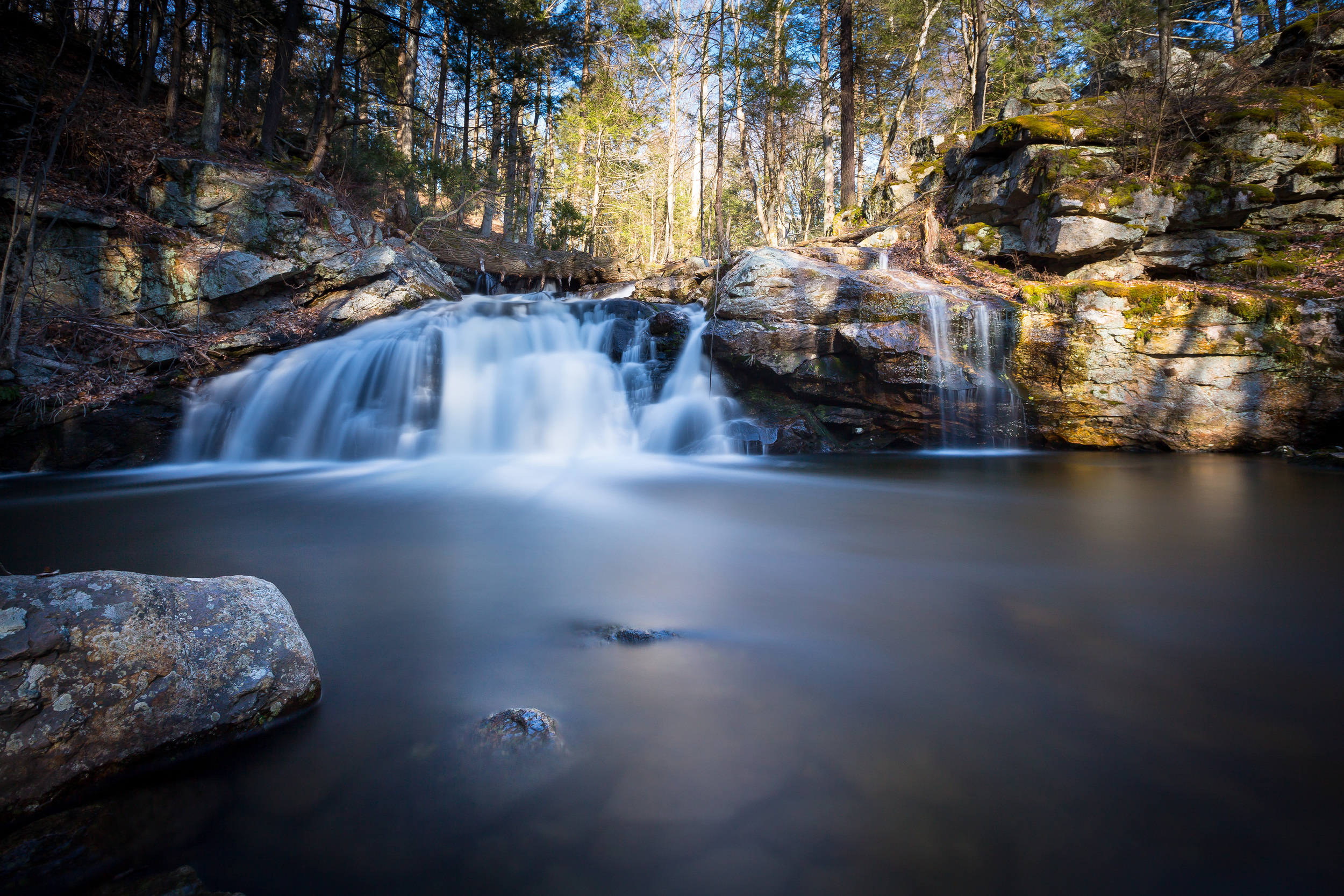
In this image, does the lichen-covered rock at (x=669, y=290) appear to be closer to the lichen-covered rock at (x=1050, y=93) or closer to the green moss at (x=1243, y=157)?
the lichen-covered rock at (x=1050, y=93)

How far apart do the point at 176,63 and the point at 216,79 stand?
72cm

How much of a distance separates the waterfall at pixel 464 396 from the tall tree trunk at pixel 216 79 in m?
4.51

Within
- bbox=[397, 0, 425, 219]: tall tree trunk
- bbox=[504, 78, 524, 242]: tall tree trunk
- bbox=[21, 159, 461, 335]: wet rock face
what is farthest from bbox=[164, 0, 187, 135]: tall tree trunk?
bbox=[504, 78, 524, 242]: tall tree trunk

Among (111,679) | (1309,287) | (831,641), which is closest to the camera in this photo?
(111,679)

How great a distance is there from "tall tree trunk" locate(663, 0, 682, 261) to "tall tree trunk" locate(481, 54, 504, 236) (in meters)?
5.95

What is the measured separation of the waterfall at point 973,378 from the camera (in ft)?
27.6

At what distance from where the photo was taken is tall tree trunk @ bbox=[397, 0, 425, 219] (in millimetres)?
14617

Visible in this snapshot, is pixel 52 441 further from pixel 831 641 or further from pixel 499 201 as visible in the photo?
pixel 499 201

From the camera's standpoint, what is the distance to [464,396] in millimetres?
8672

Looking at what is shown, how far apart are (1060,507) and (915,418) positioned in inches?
149

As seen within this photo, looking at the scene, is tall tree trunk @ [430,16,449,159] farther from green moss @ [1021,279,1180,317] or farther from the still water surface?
the still water surface

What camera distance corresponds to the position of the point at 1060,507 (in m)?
5.25

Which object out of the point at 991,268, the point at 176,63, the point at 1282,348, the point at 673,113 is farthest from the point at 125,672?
the point at 673,113

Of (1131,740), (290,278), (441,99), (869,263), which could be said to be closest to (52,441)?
(290,278)
